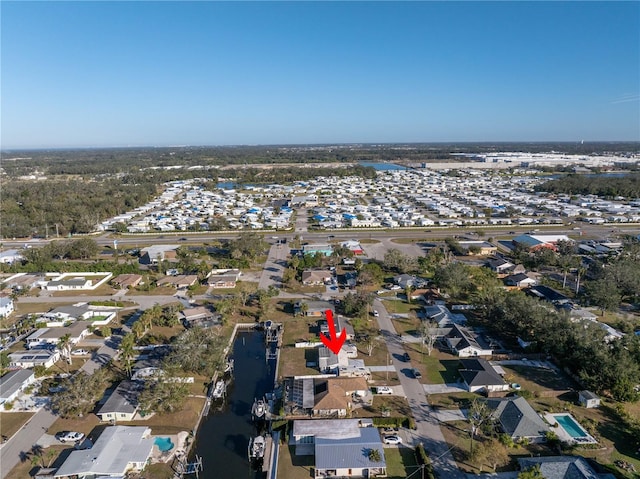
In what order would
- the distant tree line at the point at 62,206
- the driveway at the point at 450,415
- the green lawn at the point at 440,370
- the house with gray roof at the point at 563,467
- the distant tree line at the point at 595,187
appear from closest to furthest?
1. the house with gray roof at the point at 563,467
2. the driveway at the point at 450,415
3. the green lawn at the point at 440,370
4. the distant tree line at the point at 62,206
5. the distant tree line at the point at 595,187

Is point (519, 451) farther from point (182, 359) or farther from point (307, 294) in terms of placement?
point (307, 294)

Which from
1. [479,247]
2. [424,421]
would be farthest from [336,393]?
[479,247]

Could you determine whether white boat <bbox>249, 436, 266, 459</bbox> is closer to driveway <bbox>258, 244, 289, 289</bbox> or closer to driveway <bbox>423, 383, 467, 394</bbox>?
driveway <bbox>423, 383, 467, 394</bbox>

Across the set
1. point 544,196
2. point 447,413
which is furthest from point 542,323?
point 544,196

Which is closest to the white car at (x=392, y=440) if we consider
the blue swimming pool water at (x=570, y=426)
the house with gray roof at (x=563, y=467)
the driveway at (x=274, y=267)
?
the house with gray roof at (x=563, y=467)

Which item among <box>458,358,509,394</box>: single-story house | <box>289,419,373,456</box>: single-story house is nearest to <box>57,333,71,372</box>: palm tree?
<box>289,419,373,456</box>: single-story house

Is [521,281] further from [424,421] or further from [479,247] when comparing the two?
[424,421]

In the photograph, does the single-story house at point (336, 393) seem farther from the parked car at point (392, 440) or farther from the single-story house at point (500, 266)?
the single-story house at point (500, 266)
